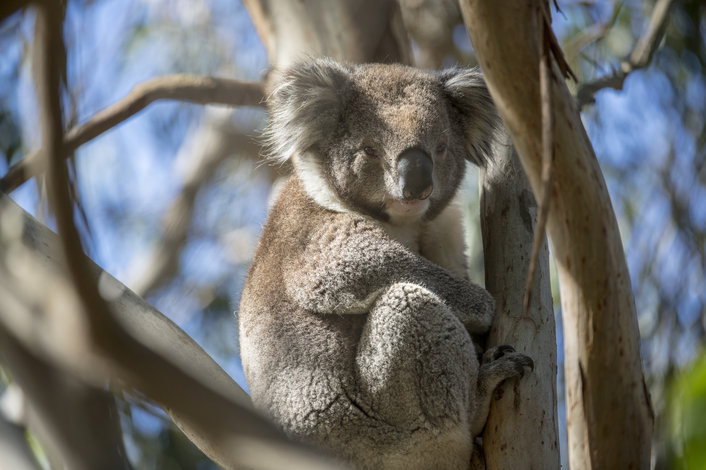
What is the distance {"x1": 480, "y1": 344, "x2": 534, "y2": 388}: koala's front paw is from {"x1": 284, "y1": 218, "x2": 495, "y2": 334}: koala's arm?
19 centimetres

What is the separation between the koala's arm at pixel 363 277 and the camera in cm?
321

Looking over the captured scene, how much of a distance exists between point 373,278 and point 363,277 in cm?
4

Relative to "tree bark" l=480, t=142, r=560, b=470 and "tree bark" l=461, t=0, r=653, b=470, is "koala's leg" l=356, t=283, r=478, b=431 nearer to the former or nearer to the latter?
"tree bark" l=480, t=142, r=560, b=470

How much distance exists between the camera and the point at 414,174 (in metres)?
3.29

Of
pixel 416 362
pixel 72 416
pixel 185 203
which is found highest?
pixel 185 203

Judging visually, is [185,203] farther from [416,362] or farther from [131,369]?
[131,369]

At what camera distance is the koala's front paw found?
9.47 feet

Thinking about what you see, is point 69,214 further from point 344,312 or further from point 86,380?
point 344,312

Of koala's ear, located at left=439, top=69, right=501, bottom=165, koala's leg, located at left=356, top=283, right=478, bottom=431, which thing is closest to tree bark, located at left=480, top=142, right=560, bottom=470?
koala's leg, located at left=356, top=283, right=478, bottom=431

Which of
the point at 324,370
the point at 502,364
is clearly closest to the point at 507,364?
the point at 502,364

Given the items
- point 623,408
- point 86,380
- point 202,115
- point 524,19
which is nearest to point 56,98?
point 86,380

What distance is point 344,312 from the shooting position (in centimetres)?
332

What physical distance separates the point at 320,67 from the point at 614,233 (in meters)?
1.97

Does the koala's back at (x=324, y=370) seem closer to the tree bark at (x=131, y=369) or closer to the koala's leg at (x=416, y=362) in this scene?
the koala's leg at (x=416, y=362)
